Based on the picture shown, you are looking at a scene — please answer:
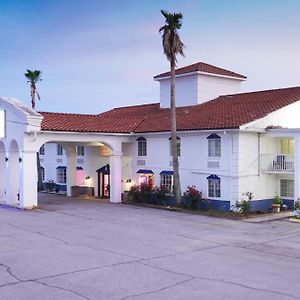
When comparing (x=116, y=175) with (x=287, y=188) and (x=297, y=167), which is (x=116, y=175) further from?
(x=297, y=167)

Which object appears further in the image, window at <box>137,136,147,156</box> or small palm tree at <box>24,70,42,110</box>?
small palm tree at <box>24,70,42,110</box>

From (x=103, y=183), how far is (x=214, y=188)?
11.2 m

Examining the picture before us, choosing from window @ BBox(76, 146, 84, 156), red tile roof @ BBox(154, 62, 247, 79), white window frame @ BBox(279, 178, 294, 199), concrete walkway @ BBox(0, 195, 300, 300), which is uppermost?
red tile roof @ BBox(154, 62, 247, 79)

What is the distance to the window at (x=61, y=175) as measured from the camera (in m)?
39.5

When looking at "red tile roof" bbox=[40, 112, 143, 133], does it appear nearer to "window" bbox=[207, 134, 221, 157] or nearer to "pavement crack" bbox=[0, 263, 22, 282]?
"window" bbox=[207, 134, 221, 157]

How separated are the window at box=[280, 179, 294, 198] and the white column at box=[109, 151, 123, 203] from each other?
10.0 m

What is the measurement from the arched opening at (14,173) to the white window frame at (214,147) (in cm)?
1150

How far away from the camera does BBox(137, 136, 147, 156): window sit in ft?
103

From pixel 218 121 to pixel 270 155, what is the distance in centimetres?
349

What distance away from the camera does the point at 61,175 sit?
39.8 metres

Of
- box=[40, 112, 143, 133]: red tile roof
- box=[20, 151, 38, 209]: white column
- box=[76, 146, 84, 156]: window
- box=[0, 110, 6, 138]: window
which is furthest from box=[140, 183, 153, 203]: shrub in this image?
box=[0, 110, 6, 138]: window

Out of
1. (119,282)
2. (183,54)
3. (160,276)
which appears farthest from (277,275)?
(183,54)

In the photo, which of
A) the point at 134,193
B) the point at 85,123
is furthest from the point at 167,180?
the point at 85,123

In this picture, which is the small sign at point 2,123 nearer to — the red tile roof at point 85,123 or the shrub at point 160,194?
the red tile roof at point 85,123
